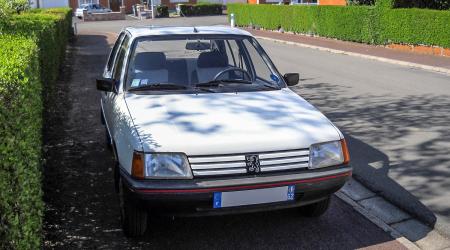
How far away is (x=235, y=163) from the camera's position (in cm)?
373

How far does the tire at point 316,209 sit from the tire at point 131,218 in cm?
147

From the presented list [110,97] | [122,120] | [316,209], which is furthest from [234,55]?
[316,209]

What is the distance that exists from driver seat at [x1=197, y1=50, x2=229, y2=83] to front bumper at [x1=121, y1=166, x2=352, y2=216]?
→ 1.61m

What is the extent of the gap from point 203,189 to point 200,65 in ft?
6.44

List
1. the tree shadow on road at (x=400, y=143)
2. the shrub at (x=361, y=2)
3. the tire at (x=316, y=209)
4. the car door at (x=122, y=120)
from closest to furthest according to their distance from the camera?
the car door at (x=122, y=120), the tire at (x=316, y=209), the tree shadow on road at (x=400, y=143), the shrub at (x=361, y=2)

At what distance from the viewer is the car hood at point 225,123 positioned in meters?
3.74

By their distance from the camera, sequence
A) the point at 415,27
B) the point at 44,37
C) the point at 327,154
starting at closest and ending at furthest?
the point at 327,154
the point at 44,37
the point at 415,27

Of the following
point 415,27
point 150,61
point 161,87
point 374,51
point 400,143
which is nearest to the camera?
point 161,87

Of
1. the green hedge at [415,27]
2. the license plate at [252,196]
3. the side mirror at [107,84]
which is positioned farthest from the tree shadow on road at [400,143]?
the green hedge at [415,27]

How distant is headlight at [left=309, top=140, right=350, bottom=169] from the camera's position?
12.9 feet

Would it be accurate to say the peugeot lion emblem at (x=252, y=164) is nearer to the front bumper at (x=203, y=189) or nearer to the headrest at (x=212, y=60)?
the front bumper at (x=203, y=189)

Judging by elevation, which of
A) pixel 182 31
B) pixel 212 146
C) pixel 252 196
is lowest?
pixel 252 196

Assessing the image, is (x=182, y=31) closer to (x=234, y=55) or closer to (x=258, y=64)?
(x=234, y=55)

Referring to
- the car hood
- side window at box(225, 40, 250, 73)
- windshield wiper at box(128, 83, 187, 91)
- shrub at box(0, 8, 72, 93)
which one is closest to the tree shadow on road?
the car hood
